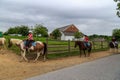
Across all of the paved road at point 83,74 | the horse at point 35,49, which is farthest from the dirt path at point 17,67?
the paved road at point 83,74

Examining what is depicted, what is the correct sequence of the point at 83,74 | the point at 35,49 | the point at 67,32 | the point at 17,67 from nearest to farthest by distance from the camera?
the point at 83,74, the point at 17,67, the point at 35,49, the point at 67,32

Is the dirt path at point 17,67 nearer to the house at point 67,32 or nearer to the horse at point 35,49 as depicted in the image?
the horse at point 35,49

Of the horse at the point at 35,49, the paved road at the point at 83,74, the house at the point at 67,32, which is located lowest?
the paved road at the point at 83,74

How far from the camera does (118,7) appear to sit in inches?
1133

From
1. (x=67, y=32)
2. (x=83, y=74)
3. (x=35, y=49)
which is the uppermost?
(x=67, y=32)

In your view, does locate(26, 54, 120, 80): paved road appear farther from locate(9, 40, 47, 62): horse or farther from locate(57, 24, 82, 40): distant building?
locate(57, 24, 82, 40): distant building

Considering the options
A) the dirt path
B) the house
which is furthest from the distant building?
the dirt path

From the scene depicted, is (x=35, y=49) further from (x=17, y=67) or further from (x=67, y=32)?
(x=67, y=32)

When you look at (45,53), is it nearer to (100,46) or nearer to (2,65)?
(2,65)

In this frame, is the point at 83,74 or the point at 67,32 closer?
the point at 83,74

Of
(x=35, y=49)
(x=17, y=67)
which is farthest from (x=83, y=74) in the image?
(x=35, y=49)

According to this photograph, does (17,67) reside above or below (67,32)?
below

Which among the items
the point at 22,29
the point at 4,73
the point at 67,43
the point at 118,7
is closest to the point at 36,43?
the point at 4,73

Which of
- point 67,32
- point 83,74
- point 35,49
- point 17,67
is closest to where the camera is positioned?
point 83,74
